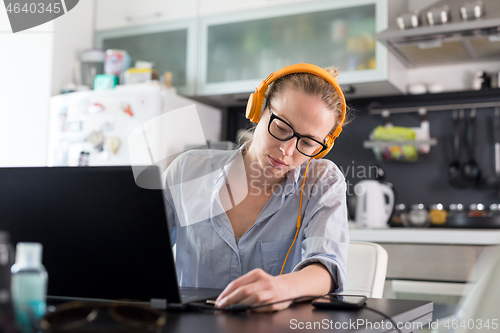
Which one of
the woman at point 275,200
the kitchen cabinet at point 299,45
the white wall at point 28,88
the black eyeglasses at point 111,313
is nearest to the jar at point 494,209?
the kitchen cabinet at point 299,45

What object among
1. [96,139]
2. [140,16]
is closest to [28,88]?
[96,139]

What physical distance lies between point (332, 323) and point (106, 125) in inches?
89.7

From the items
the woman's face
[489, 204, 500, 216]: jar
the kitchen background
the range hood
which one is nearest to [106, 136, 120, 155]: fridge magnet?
the kitchen background

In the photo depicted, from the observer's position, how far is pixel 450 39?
2.23 meters

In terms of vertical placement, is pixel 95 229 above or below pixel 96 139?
below

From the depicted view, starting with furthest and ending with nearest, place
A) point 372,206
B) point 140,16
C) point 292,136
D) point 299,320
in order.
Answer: point 140,16
point 372,206
point 292,136
point 299,320

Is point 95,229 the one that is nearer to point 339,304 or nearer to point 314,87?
point 339,304

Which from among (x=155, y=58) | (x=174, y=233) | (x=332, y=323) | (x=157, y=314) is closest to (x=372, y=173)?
(x=155, y=58)

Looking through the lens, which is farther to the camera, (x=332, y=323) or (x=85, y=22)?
(x=85, y=22)

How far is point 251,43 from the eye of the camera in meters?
2.75

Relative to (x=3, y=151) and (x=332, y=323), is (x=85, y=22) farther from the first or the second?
(x=332, y=323)

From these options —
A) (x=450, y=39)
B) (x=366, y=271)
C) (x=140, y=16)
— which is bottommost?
(x=366, y=271)

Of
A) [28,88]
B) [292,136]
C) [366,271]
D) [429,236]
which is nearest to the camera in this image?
[292,136]

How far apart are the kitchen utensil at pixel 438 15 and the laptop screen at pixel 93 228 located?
1948 millimetres
